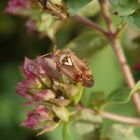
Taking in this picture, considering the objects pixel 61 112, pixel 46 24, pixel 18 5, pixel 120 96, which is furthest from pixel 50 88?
pixel 18 5

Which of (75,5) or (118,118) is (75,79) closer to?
(75,5)

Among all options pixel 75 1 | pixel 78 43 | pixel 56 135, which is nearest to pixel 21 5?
pixel 78 43

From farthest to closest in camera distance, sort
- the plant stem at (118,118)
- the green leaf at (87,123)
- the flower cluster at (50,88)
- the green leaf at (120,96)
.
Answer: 1. the green leaf at (87,123)
2. the plant stem at (118,118)
3. the green leaf at (120,96)
4. the flower cluster at (50,88)

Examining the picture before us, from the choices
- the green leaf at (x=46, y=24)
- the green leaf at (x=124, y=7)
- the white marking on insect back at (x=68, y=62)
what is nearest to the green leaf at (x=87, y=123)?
the green leaf at (x=46, y=24)

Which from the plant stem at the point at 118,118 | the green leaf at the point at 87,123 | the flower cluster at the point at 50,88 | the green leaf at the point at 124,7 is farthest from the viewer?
the green leaf at the point at 87,123

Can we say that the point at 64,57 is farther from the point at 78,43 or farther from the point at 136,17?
the point at 78,43

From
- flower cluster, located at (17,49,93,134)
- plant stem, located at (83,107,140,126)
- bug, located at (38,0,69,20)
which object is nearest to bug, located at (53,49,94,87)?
flower cluster, located at (17,49,93,134)

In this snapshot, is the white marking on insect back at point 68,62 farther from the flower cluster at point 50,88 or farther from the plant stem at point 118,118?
the plant stem at point 118,118
